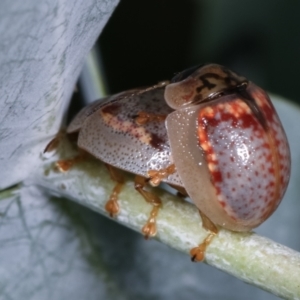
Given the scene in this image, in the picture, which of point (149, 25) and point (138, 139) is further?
point (149, 25)

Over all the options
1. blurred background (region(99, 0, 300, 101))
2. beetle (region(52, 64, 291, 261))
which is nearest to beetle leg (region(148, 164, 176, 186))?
beetle (region(52, 64, 291, 261))

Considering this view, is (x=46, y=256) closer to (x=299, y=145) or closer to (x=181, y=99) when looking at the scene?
(x=181, y=99)

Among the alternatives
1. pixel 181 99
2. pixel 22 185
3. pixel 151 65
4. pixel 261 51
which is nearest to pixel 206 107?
pixel 181 99

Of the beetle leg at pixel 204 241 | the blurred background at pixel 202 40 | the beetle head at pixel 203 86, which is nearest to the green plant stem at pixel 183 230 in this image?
the beetle leg at pixel 204 241

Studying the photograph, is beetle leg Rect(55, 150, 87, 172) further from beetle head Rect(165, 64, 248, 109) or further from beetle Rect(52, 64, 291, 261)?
beetle head Rect(165, 64, 248, 109)

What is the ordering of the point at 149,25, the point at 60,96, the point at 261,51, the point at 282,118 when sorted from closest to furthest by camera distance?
the point at 60,96 → the point at 282,118 → the point at 261,51 → the point at 149,25

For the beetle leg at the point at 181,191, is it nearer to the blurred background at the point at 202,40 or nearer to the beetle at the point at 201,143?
the beetle at the point at 201,143

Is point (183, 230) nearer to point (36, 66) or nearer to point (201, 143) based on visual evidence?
point (201, 143)
